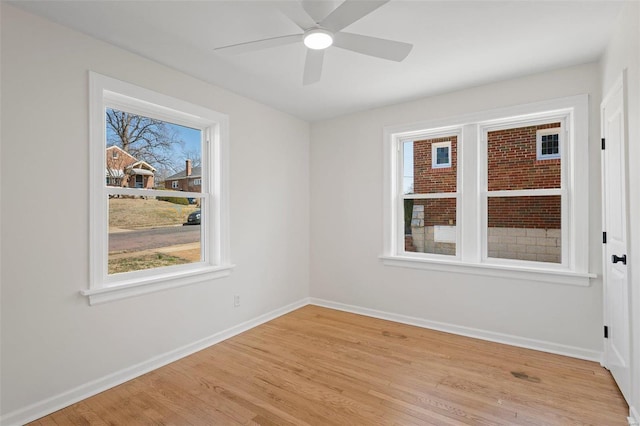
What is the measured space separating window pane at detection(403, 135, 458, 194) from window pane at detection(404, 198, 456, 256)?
0.16m

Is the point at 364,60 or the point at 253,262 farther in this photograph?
the point at 253,262

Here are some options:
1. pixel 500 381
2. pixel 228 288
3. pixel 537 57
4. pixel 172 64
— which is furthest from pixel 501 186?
pixel 172 64

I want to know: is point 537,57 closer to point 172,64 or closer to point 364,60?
point 364,60

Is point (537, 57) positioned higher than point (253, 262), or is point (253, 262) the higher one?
point (537, 57)

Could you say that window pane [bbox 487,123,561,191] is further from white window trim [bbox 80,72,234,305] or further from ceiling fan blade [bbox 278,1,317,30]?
white window trim [bbox 80,72,234,305]

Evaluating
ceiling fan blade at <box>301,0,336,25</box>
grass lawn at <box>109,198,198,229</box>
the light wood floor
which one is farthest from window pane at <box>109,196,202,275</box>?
ceiling fan blade at <box>301,0,336,25</box>

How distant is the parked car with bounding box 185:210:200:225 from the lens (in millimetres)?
3326

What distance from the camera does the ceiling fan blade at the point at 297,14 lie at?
184 cm

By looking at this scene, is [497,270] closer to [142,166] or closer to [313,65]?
[313,65]

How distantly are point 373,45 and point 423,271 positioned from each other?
2574 millimetres

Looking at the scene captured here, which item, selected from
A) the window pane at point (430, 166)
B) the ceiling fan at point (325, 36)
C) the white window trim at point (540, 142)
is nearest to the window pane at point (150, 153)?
the ceiling fan at point (325, 36)

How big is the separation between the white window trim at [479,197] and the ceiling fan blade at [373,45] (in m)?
1.73

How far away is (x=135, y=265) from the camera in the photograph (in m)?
2.85

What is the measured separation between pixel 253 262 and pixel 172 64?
2193mm
